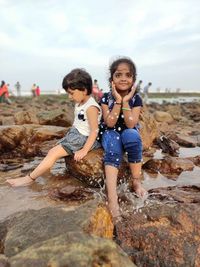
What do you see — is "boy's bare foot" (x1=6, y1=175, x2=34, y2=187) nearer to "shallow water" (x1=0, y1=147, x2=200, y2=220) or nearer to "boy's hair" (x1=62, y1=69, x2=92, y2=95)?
"shallow water" (x1=0, y1=147, x2=200, y2=220)

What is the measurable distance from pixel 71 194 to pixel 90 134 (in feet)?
2.54

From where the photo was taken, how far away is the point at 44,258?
82.2 inches

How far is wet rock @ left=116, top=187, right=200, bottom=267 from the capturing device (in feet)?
8.93

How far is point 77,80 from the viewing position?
462 cm

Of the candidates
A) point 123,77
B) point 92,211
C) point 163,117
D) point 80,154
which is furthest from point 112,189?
point 163,117

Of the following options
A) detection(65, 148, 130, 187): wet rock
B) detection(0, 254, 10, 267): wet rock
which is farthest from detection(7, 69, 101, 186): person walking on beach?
detection(0, 254, 10, 267): wet rock

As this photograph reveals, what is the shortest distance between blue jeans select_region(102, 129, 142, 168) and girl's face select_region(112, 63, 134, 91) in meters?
0.57

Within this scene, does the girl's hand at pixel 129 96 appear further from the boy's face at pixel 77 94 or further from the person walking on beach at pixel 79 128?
the boy's face at pixel 77 94

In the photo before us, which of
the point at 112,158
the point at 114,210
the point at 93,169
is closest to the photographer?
the point at 114,210

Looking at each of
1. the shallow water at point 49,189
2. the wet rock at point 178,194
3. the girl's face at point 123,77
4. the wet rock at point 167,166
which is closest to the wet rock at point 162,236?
the shallow water at point 49,189

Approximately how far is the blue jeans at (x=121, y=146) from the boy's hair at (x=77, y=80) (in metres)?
0.70

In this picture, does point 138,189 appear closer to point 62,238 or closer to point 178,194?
point 178,194

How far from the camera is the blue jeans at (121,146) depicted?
4.35m

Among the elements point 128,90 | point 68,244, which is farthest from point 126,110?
point 68,244
